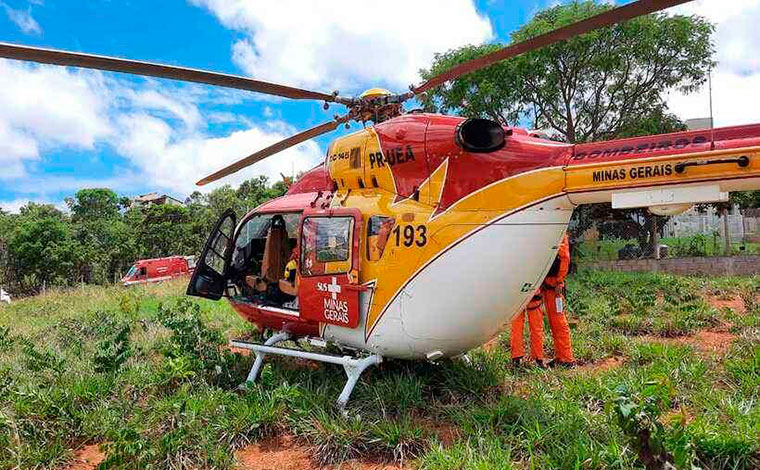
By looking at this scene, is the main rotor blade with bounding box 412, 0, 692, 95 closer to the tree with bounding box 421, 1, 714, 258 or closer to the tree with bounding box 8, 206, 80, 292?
the tree with bounding box 421, 1, 714, 258

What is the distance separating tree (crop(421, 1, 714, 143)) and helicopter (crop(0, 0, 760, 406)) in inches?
433

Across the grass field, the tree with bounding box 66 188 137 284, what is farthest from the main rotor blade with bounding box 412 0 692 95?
the tree with bounding box 66 188 137 284

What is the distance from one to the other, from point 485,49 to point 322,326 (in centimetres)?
1318

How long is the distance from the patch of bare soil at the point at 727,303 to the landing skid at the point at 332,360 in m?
7.22

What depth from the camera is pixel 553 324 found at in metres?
6.28

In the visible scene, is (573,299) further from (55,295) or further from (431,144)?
(55,295)

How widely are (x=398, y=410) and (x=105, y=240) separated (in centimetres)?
3756

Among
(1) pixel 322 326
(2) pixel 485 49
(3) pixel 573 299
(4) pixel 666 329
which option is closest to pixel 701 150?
(1) pixel 322 326

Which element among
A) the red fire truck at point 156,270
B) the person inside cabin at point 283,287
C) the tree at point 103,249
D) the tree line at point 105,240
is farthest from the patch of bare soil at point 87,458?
the tree at point 103,249

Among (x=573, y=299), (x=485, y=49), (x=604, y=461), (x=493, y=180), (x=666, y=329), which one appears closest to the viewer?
(x=604, y=461)

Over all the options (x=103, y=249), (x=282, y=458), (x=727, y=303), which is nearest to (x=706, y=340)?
(x=727, y=303)

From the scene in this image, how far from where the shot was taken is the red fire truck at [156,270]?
26653 millimetres

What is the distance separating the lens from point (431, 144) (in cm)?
484

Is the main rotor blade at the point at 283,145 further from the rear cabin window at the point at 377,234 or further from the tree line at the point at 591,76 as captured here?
the tree line at the point at 591,76
